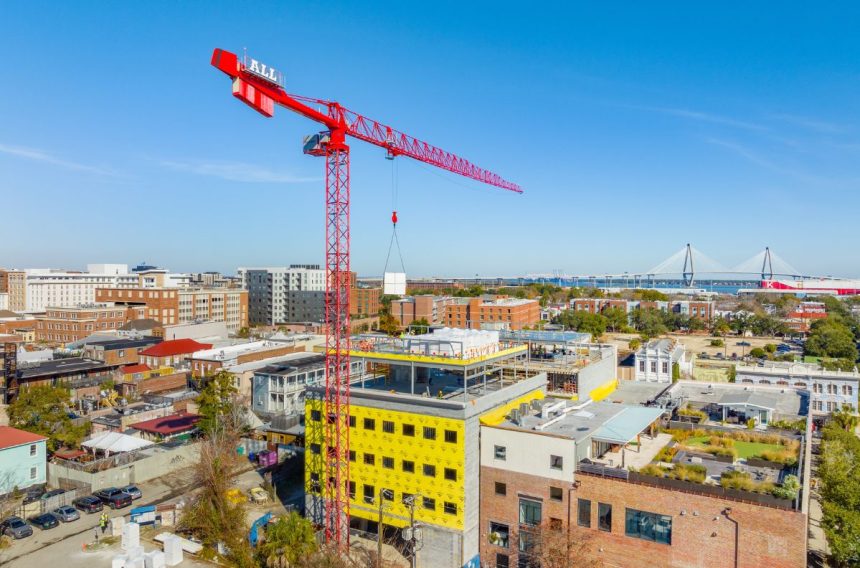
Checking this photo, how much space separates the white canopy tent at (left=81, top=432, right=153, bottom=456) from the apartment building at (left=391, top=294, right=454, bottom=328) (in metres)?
71.6

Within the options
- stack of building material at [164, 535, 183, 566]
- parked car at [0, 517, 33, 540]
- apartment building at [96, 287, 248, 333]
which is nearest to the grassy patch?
stack of building material at [164, 535, 183, 566]

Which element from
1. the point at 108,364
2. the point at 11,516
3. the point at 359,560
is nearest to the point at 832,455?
the point at 359,560

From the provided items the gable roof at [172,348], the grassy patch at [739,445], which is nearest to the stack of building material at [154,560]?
the grassy patch at [739,445]

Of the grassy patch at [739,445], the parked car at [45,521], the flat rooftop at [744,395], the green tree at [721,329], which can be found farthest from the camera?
the green tree at [721,329]

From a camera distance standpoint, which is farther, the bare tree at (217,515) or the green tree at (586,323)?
the green tree at (586,323)

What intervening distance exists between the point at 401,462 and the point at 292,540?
17.6 ft

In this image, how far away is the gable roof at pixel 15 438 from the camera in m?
31.1

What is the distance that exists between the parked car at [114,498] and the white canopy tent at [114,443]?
5366 millimetres

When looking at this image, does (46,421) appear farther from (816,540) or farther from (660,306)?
(660,306)

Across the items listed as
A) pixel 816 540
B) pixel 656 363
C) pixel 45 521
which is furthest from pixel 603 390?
pixel 45 521

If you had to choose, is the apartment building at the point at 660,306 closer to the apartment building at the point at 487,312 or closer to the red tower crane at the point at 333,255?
the apartment building at the point at 487,312

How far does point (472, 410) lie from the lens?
2373 centimetres

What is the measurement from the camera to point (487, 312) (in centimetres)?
10675

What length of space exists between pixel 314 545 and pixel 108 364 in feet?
144
